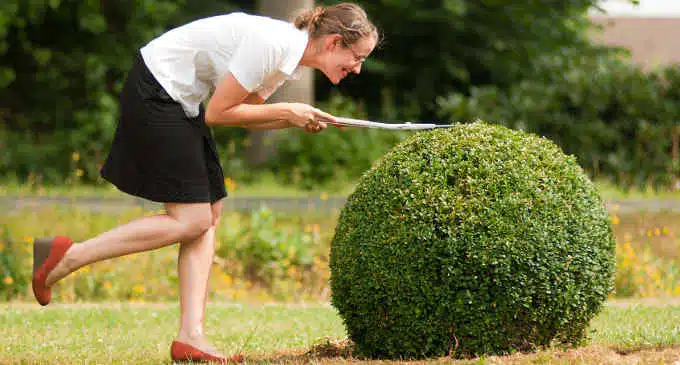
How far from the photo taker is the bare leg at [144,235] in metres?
4.12

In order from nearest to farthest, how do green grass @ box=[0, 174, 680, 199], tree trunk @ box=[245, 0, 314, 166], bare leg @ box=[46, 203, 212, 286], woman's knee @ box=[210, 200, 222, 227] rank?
bare leg @ box=[46, 203, 212, 286] < woman's knee @ box=[210, 200, 222, 227] < green grass @ box=[0, 174, 680, 199] < tree trunk @ box=[245, 0, 314, 166]

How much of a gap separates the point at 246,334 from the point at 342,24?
2.07m

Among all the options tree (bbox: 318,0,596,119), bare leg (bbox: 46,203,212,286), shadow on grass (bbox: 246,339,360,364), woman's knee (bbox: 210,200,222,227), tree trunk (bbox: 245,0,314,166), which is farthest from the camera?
tree (bbox: 318,0,596,119)

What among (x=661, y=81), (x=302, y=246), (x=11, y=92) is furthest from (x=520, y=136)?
(x=11, y=92)

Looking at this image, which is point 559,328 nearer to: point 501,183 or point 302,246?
point 501,183

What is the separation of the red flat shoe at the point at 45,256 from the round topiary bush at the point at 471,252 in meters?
1.26

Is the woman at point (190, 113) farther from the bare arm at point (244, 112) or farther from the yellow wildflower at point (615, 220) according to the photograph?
the yellow wildflower at point (615, 220)

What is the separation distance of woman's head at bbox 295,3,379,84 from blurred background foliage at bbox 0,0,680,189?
6539 mm

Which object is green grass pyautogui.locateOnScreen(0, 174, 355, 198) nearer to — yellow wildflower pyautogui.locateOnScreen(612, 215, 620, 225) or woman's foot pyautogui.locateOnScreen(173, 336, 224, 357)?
yellow wildflower pyautogui.locateOnScreen(612, 215, 620, 225)

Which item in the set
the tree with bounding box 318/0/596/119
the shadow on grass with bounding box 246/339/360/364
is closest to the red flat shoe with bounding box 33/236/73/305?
the shadow on grass with bounding box 246/339/360/364

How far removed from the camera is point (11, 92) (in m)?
13.2

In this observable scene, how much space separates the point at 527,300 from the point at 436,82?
9631 millimetres

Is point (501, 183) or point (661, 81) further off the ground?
point (501, 183)

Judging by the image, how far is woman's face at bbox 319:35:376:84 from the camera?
410 centimetres
